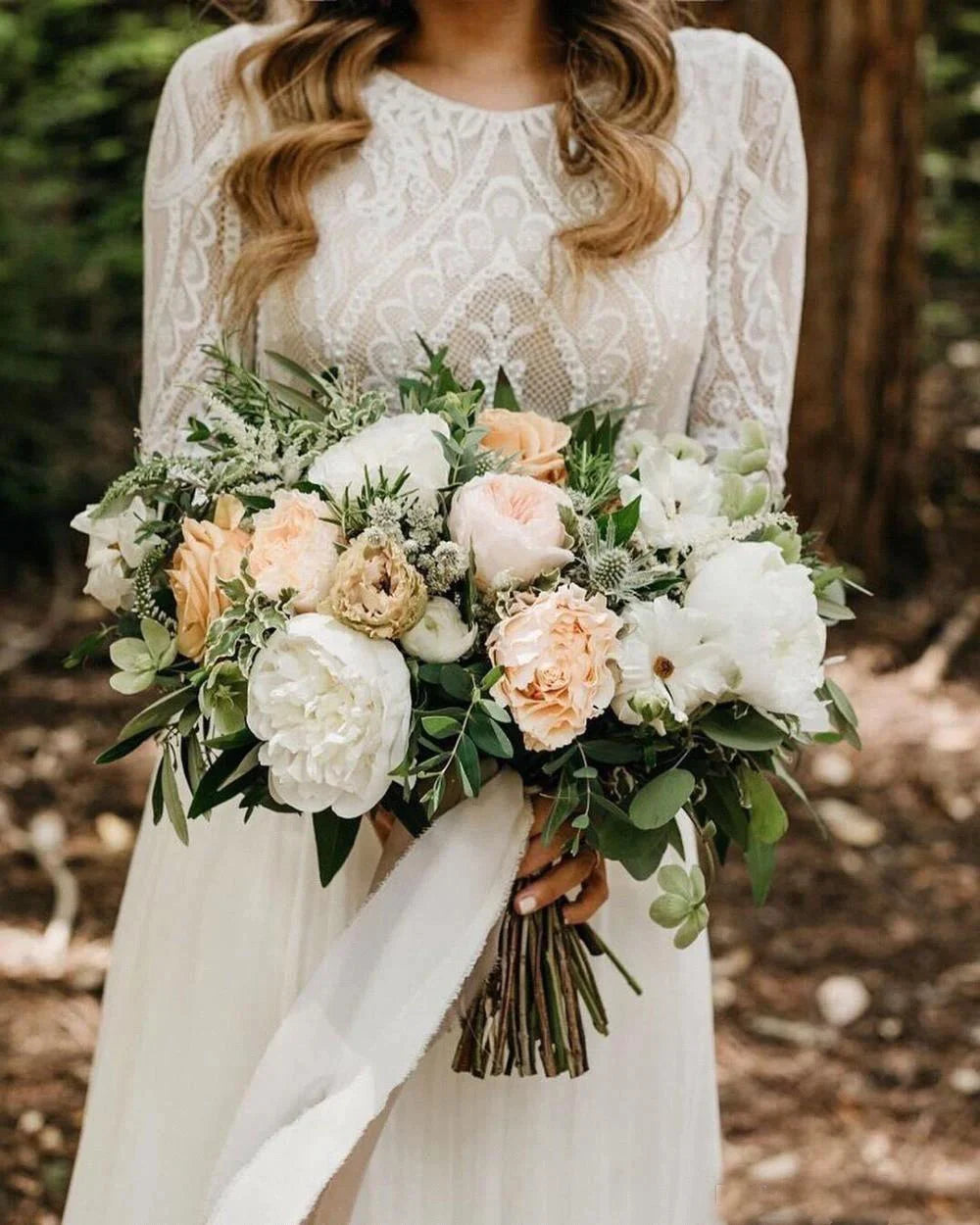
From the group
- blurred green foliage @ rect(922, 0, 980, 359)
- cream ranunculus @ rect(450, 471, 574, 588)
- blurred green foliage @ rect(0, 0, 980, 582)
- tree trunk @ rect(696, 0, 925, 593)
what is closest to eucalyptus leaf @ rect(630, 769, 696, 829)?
cream ranunculus @ rect(450, 471, 574, 588)

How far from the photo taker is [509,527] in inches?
59.0

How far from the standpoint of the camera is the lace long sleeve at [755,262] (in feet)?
6.89

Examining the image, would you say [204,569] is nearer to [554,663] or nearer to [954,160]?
[554,663]

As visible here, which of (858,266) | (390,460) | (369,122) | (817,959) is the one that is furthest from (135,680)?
(858,266)

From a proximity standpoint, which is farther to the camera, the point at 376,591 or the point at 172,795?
the point at 172,795

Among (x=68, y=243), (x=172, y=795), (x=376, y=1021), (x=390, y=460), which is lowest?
(x=68, y=243)

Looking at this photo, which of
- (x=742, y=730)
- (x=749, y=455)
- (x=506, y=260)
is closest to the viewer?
(x=742, y=730)

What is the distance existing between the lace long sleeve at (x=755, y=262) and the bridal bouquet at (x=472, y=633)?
0.42 m

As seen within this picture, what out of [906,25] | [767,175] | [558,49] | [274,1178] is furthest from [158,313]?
[906,25]

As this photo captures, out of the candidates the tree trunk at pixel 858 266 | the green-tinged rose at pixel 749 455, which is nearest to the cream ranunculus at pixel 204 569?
the green-tinged rose at pixel 749 455

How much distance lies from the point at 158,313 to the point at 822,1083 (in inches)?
87.6

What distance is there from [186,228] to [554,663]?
3.06ft

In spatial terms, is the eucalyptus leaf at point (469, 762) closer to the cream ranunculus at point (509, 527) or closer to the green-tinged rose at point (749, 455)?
the cream ranunculus at point (509, 527)

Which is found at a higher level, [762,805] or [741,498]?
[741,498]
